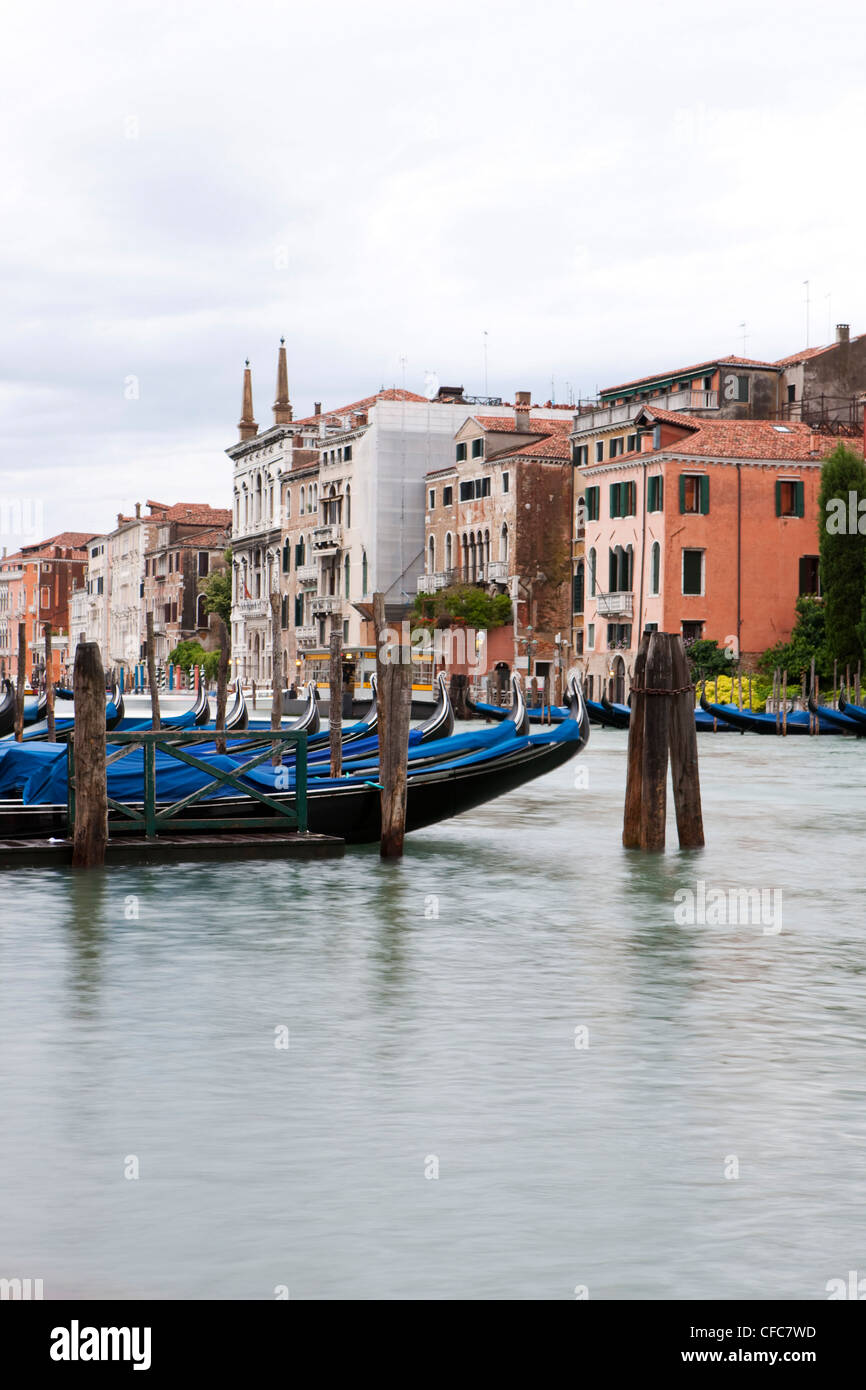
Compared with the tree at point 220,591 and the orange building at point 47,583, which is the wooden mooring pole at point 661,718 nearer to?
the tree at point 220,591

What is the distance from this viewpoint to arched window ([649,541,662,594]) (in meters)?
39.2

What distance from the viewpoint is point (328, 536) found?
183 feet

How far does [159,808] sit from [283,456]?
49.9 metres

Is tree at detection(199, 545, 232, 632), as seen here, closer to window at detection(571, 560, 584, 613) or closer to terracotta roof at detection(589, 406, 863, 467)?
window at detection(571, 560, 584, 613)

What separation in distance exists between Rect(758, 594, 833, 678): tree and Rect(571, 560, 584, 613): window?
773cm

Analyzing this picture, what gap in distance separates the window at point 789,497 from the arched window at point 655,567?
8.40 feet

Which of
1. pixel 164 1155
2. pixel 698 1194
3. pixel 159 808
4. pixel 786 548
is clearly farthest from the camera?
pixel 786 548

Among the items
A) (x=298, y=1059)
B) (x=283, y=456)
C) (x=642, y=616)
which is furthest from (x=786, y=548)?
(x=298, y=1059)

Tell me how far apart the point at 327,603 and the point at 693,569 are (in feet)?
63.8

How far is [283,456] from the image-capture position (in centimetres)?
6097

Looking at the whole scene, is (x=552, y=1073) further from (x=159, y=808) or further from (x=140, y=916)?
(x=159, y=808)

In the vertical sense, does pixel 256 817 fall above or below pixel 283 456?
below

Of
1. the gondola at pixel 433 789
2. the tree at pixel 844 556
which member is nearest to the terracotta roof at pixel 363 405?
the tree at pixel 844 556

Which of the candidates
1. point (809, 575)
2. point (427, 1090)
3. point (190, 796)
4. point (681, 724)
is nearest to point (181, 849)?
point (190, 796)
